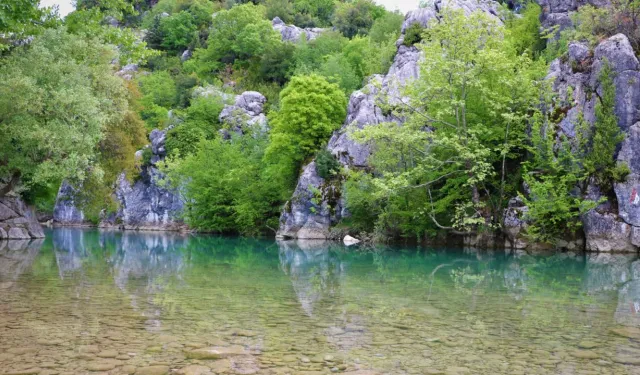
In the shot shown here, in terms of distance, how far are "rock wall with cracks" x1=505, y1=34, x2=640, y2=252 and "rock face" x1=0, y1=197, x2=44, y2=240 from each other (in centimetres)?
2613

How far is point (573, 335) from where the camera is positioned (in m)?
7.12

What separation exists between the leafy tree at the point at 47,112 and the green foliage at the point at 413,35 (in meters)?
20.5

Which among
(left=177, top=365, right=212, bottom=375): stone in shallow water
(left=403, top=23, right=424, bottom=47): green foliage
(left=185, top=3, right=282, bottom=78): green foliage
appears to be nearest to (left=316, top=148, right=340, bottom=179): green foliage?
(left=403, top=23, right=424, bottom=47): green foliage

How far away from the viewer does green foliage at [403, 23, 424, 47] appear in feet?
122

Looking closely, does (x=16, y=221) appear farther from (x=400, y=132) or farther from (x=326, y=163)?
(x=400, y=132)

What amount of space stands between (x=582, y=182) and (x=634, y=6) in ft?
32.7

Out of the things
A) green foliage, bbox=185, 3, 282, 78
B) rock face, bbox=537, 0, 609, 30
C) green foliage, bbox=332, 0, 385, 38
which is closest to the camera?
rock face, bbox=537, 0, 609, 30

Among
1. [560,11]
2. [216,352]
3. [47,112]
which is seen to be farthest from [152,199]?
[216,352]

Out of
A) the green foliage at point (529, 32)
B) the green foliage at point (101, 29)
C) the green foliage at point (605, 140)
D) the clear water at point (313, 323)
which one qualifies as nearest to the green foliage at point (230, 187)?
the green foliage at point (529, 32)

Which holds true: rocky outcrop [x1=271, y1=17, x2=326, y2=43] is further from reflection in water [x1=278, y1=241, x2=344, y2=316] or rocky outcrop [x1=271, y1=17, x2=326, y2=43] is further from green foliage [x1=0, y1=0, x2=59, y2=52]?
green foliage [x1=0, y1=0, x2=59, y2=52]

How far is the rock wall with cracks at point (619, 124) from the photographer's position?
24.4 m

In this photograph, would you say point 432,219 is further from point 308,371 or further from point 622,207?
point 308,371

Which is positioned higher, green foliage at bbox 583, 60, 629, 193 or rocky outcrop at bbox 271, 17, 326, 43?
rocky outcrop at bbox 271, 17, 326, 43

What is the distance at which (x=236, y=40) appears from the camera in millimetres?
67000
